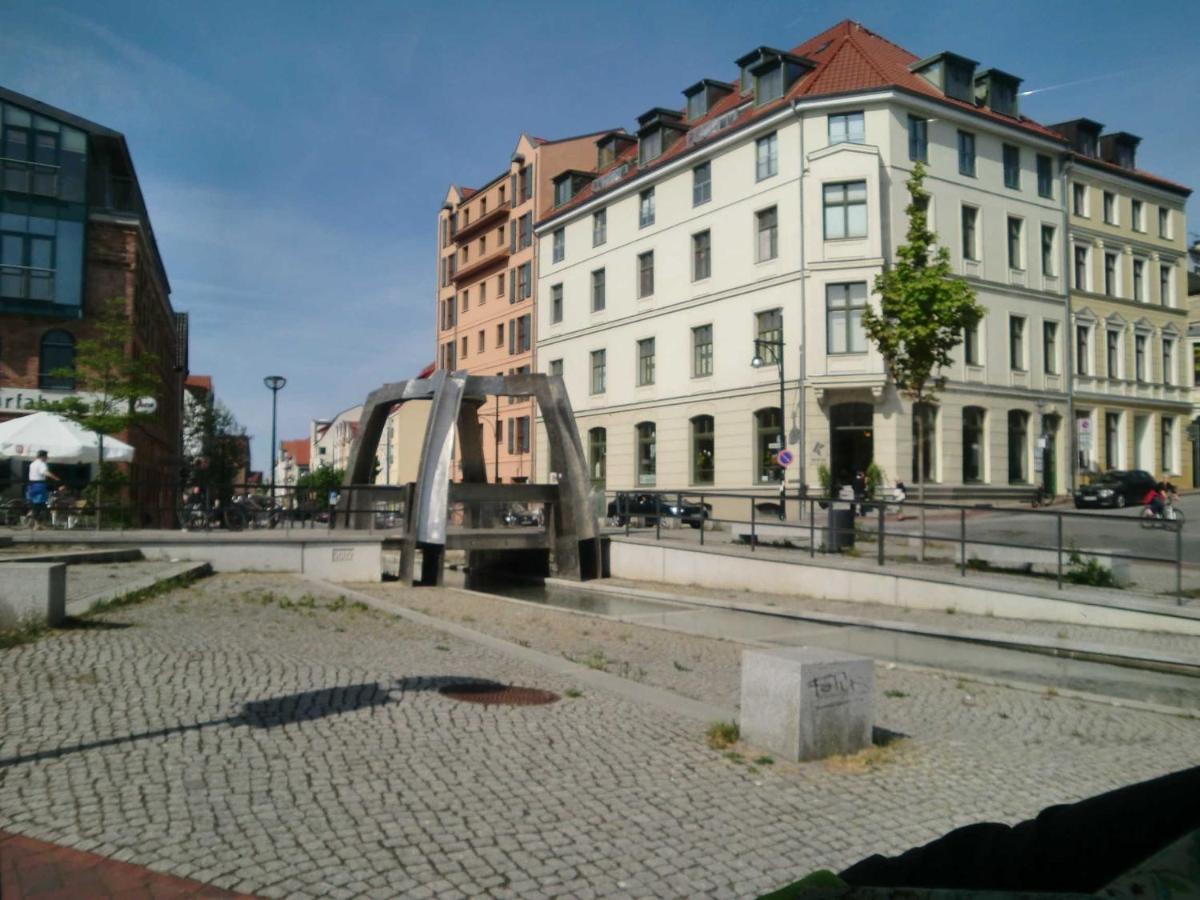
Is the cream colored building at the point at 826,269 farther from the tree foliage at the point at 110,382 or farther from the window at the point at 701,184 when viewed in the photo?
the tree foliage at the point at 110,382

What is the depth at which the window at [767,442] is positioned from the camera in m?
36.3

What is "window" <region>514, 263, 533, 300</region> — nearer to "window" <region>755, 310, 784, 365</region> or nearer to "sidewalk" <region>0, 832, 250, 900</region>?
"window" <region>755, 310, 784, 365</region>

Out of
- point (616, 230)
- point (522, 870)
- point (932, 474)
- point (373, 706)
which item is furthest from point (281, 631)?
point (616, 230)

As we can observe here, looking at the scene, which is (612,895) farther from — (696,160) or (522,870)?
(696,160)

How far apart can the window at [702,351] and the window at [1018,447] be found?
1214 centimetres

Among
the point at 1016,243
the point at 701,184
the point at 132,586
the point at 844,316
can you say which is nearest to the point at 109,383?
the point at 132,586

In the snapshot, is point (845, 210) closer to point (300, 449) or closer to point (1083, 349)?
point (1083, 349)

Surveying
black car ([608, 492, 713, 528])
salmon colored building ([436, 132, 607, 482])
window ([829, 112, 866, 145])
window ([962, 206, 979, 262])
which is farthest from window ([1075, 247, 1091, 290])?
salmon colored building ([436, 132, 607, 482])

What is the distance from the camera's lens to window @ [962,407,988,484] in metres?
35.6

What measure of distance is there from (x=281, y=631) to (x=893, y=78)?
33504mm

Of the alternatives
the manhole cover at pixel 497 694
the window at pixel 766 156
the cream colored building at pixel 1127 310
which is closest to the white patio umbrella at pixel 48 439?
the manhole cover at pixel 497 694

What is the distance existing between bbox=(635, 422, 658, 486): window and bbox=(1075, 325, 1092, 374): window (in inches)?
733

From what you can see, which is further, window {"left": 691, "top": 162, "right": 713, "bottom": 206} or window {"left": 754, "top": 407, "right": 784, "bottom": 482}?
window {"left": 691, "top": 162, "right": 713, "bottom": 206}

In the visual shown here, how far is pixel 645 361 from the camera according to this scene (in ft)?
145
